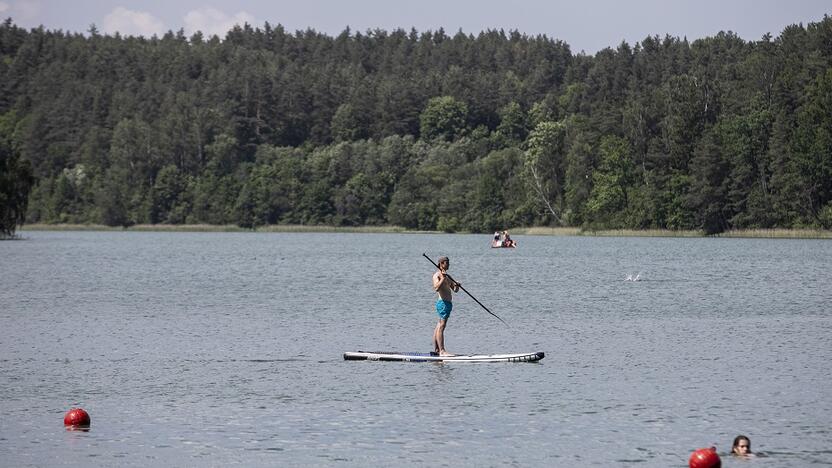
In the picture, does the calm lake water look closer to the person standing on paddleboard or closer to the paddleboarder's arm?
the person standing on paddleboard

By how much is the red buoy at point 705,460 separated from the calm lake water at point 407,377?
934mm

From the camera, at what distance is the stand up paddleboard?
31.5 meters

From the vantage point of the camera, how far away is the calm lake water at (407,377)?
862 inches

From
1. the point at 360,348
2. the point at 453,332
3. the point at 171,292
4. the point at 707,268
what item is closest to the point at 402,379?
the point at 360,348

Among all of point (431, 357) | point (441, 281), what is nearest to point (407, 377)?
point (431, 357)

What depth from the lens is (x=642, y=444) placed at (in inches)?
869

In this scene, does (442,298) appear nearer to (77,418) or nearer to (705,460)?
(77,418)

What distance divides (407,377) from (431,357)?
6.34 ft

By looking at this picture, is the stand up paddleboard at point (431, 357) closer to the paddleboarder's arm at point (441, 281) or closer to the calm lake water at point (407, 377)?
the calm lake water at point (407, 377)

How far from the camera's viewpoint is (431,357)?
3173 centimetres

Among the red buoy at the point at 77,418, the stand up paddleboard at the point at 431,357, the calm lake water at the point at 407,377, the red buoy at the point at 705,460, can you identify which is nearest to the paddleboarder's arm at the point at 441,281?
the stand up paddleboard at the point at 431,357

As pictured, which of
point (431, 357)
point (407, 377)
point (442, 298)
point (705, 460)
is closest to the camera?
point (705, 460)

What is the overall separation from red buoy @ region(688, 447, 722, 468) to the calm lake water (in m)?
0.93

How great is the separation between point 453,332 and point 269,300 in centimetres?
1641
